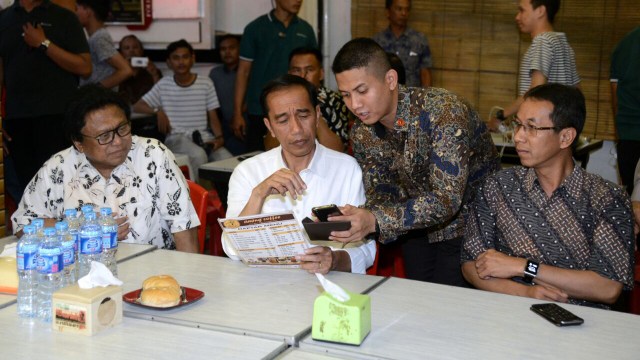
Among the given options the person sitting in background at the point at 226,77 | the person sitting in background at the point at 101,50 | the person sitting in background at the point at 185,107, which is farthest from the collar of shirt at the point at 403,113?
the person sitting in background at the point at 226,77

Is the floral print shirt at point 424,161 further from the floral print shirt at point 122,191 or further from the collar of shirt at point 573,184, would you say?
the floral print shirt at point 122,191

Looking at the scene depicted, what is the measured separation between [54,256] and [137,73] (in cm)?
581

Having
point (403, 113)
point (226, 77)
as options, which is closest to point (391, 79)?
point (403, 113)

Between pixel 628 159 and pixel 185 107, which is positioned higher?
pixel 185 107

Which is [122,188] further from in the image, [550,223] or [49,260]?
[550,223]

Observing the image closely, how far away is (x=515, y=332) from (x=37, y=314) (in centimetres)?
130

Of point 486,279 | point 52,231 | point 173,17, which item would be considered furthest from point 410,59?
point 52,231

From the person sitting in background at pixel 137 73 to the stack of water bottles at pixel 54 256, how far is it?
5370 mm

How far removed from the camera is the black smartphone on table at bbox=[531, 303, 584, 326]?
6.58 ft

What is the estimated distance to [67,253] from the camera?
7.00 feet

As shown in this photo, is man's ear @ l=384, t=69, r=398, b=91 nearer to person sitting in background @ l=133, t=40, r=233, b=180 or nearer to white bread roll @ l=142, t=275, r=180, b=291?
white bread roll @ l=142, t=275, r=180, b=291

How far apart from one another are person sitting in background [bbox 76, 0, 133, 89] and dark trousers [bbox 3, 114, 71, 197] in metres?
1.03

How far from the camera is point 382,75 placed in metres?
2.71

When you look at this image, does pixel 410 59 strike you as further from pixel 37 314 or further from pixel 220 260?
pixel 37 314
